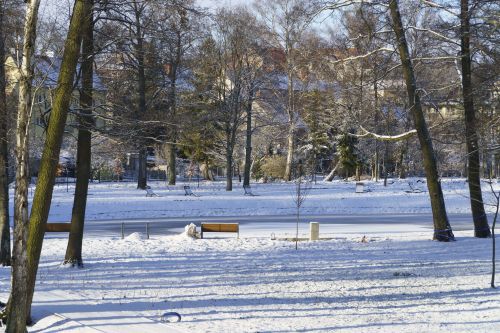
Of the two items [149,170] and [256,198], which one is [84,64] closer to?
[256,198]

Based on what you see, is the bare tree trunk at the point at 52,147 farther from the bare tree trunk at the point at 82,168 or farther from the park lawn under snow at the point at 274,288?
the bare tree trunk at the point at 82,168

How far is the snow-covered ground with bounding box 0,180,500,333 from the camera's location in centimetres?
878

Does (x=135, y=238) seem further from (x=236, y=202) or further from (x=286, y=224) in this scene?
(x=236, y=202)

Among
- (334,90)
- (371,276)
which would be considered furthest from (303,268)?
(334,90)

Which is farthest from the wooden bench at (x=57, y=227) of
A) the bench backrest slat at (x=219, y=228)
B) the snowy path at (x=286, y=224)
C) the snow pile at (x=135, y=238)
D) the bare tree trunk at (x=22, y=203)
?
the bare tree trunk at (x=22, y=203)

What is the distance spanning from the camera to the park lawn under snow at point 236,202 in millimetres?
31578

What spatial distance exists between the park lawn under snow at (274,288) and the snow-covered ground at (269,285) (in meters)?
0.02

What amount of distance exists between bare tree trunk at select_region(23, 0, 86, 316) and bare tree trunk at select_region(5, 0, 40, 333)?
0.41 m

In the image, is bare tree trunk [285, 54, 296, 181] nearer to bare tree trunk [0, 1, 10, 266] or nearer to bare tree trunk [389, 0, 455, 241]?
bare tree trunk [389, 0, 455, 241]

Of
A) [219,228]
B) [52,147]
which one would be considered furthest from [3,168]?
[219,228]

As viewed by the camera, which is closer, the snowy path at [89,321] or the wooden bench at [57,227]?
the snowy path at [89,321]

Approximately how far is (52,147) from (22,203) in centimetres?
83

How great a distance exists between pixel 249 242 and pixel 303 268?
585 cm

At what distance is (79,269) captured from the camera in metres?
14.1
